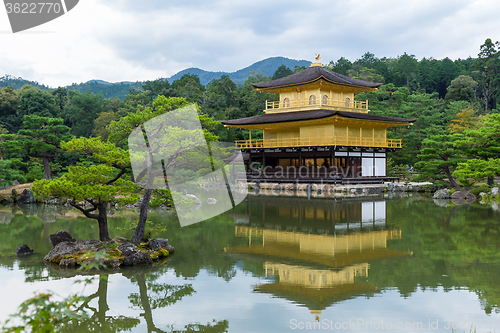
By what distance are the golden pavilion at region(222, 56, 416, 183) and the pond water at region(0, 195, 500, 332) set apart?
13011mm

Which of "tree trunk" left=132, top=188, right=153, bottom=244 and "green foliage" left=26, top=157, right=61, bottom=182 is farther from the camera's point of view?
"green foliage" left=26, top=157, right=61, bottom=182

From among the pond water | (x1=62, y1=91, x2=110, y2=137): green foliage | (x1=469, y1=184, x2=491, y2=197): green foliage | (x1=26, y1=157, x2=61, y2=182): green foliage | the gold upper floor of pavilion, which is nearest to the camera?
the pond water

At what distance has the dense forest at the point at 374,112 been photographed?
23047 mm

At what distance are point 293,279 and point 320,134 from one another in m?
21.5

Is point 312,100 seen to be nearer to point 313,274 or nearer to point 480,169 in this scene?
point 480,169

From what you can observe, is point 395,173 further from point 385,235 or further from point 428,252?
point 428,252

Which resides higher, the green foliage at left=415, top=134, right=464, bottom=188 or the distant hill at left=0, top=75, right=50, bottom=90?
the distant hill at left=0, top=75, right=50, bottom=90

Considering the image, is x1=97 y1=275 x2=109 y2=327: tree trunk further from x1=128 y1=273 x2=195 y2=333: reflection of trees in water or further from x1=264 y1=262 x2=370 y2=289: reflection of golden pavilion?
x1=264 y1=262 x2=370 y2=289: reflection of golden pavilion

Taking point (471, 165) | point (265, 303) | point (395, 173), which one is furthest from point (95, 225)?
point (395, 173)

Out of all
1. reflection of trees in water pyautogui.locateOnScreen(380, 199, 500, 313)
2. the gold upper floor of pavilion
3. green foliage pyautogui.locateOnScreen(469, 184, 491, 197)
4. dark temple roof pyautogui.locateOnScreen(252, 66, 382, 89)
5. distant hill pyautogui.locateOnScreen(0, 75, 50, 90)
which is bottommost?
green foliage pyautogui.locateOnScreen(469, 184, 491, 197)

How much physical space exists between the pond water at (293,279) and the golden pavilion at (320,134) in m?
13.0

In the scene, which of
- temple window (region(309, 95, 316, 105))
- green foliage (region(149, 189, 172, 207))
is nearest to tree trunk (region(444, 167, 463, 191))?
temple window (region(309, 95, 316, 105))

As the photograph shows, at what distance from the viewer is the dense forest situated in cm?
2305

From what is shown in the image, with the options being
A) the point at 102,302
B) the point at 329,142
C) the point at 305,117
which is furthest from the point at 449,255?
the point at 305,117
